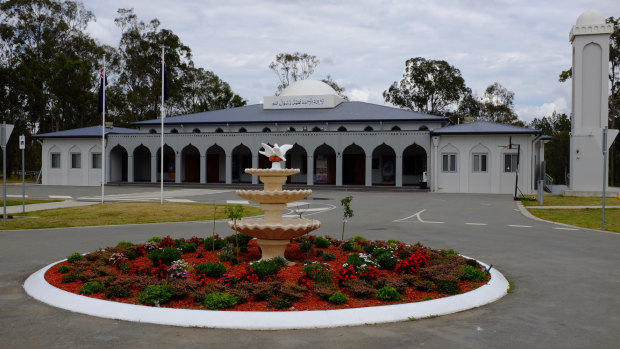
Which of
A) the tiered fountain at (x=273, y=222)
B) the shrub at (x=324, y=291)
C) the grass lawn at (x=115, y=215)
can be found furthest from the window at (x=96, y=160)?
the shrub at (x=324, y=291)

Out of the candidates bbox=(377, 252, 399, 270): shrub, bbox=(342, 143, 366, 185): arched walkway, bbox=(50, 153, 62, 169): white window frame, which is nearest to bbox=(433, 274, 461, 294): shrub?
bbox=(377, 252, 399, 270): shrub

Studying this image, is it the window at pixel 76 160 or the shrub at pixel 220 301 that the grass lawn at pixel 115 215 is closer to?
the shrub at pixel 220 301

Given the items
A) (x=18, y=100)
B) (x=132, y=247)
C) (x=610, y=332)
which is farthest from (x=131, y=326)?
(x=18, y=100)

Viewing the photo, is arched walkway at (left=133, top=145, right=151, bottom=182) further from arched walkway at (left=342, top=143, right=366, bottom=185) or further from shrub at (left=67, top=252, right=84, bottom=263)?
shrub at (left=67, top=252, right=84, bottom=263)

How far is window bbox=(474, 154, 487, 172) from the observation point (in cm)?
4031

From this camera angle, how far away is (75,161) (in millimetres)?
49562

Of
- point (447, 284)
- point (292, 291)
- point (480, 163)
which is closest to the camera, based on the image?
point (292, 291)

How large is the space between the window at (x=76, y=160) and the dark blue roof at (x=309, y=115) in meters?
6.59

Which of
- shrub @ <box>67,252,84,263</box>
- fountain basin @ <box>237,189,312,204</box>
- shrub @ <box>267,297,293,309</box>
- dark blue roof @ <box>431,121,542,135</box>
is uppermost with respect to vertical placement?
dark blue roof @ <box>431,121,542,135</box>

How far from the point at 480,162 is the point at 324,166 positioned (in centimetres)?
1440

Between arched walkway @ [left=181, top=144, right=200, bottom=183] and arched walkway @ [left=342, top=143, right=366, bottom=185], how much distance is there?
14.9 m

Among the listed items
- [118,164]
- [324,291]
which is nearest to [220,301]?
[324,291]

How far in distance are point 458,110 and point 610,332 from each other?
2715 inches

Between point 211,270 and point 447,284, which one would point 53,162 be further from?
point 447,284
